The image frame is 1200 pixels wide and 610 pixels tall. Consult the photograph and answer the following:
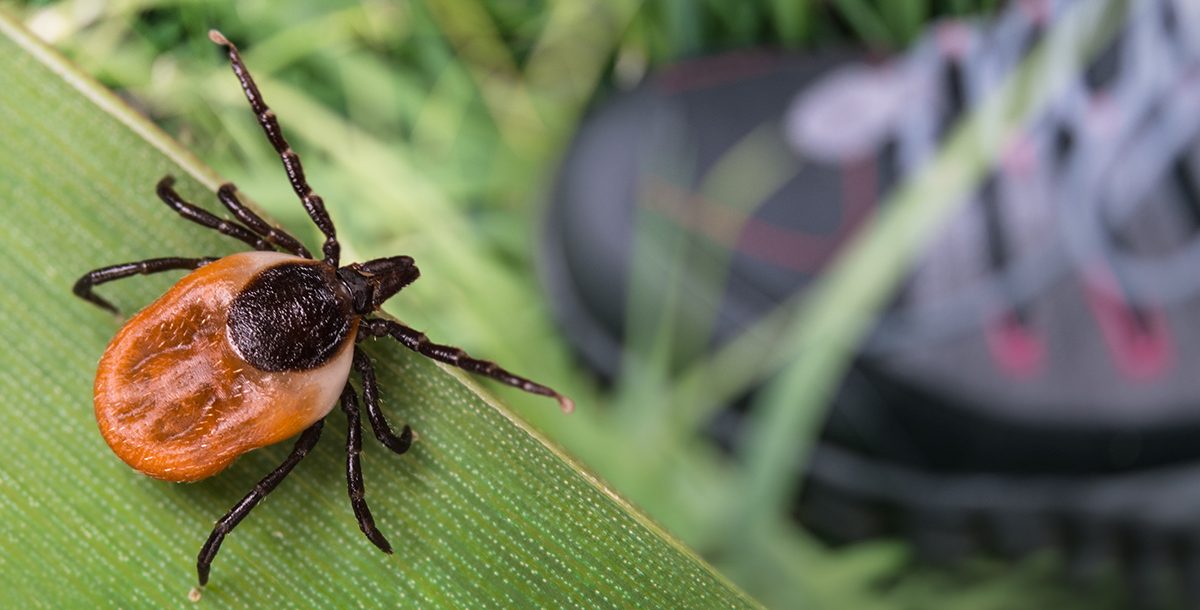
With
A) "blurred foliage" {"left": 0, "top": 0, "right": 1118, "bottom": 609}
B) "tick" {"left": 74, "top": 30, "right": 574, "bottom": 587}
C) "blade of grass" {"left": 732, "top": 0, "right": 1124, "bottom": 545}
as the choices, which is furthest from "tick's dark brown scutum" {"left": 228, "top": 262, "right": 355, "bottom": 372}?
"blade of grass" {"left": 732, "top": 0, "right": 1124, "bottom": 545}

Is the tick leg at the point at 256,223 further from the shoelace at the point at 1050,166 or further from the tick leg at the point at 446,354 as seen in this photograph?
the shoelace at the point at 1050,166

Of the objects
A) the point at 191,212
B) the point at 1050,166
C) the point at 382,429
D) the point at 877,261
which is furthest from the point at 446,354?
the point at 1050,166

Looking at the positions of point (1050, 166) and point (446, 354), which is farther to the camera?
point (1050, 166)

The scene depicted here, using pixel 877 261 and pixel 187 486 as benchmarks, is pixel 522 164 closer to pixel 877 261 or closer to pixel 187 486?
pixel 877 261

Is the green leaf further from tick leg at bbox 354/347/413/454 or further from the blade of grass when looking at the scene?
the blade of grass

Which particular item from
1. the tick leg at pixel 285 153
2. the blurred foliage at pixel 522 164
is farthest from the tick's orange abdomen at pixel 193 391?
the blurred foliage at pixel 522 164

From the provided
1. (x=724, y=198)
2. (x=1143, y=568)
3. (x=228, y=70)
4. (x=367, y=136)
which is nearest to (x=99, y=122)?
(x=228, y=70)

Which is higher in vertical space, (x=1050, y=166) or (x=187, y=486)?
(x=1050, y=166)
